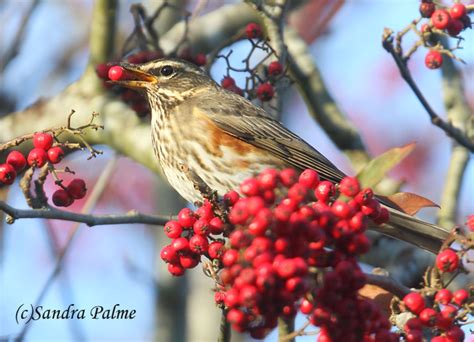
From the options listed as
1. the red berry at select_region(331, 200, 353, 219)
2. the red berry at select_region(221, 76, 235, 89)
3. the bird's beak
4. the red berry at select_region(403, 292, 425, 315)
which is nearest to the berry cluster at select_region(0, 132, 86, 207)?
the red berry at select_region(331, 200, 353, 219)

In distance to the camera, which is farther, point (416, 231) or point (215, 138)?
point (215, 138)

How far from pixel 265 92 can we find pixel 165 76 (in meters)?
0.72

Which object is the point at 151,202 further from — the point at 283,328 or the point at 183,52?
the point at 283,328

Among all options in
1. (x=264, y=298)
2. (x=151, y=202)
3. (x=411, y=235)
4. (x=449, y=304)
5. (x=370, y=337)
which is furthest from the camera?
(x=151, y=202)

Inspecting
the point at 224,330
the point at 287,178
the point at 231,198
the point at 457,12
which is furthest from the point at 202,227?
the point at 457,12

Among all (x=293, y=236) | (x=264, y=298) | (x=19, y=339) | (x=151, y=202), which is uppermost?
(x=293, y=236)

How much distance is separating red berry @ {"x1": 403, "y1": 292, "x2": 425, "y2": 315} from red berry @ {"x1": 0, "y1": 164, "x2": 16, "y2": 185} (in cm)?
151

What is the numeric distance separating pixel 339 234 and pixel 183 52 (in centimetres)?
307

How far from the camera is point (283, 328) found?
286cm

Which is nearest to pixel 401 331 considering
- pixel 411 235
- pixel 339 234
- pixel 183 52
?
pixel 339 234

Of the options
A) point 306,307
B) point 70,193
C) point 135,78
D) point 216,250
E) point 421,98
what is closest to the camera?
point 306,307

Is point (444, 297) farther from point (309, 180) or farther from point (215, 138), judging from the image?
point (215, 138)

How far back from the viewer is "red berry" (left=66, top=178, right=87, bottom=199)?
329 cm

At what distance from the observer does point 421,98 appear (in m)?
4.36
